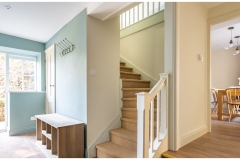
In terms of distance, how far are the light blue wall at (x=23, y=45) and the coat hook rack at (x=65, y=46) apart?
1224mm

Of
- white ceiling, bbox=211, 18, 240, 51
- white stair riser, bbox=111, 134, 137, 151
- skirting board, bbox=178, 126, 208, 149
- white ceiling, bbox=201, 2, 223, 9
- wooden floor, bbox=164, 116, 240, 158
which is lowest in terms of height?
white stair riser, bbox=111, 134, 137, 151

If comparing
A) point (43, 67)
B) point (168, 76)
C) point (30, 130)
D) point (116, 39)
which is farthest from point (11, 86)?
point (168, 76)

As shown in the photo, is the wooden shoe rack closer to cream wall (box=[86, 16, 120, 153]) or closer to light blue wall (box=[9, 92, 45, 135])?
cream wall (box=[86, 16, 120, 153])

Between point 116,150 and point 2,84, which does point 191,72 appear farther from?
point 2,84

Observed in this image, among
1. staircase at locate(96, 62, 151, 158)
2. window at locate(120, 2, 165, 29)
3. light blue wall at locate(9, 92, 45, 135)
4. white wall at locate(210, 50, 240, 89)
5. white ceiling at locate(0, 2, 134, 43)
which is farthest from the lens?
white wall at locate(210, 50, 240, 89)

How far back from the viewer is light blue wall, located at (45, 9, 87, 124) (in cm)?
264

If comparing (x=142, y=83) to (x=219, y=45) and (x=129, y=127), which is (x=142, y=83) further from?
(x=219, y=45)

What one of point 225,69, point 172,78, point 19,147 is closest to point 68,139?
point 19,147

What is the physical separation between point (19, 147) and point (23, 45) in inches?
98.4

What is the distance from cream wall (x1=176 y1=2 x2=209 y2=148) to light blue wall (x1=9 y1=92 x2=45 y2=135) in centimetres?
374

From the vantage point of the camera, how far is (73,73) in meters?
2.96

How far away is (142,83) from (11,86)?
137 inches

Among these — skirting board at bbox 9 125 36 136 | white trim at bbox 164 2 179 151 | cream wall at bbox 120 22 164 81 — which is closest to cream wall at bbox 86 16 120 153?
cream wall at bbox 120 22 164 81

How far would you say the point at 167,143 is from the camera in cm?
200
